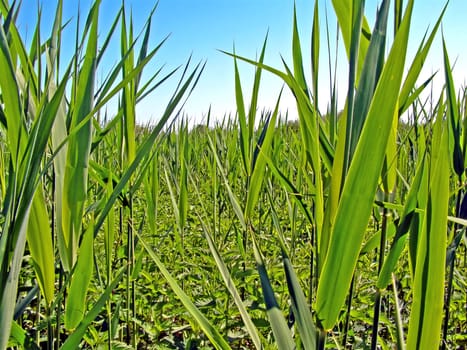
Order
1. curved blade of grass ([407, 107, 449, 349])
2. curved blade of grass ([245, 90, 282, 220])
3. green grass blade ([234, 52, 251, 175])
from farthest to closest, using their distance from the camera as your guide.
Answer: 1. green grass blade ([234, 52, 251, 175])
2. curved blade of grass ([245, 90, 282, 220])
3. curved blade of grass ([407, 107, 449, 349])

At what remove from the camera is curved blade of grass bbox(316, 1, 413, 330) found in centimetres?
40

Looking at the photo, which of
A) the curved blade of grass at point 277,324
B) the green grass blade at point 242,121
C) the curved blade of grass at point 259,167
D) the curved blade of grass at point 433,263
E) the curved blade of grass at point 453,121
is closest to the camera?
the curved blade of grass at point 433,263

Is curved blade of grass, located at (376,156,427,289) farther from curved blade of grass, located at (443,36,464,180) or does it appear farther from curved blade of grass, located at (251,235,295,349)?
curved blade of grass, located at (443,36,464,180)

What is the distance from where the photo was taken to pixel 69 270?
642 mm

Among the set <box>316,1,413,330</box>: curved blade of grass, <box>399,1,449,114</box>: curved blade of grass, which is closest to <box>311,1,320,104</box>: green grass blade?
<box>399,1,449,114</box>: curved blade of grass

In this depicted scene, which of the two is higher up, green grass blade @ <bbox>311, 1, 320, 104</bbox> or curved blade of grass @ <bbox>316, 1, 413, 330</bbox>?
green grass blade @ <bbox>311, 1, 320, 104</bbox>

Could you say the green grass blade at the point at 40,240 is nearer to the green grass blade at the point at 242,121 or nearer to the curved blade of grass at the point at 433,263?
the curved blade of grass at the point at 433,263

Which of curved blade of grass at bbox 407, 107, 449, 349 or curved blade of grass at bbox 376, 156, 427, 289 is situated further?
curved blade of grass at bbox 376, 156, 427, 289

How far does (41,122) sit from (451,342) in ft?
4.49

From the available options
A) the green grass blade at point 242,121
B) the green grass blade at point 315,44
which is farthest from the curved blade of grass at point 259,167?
the green grass blade at point 315,44

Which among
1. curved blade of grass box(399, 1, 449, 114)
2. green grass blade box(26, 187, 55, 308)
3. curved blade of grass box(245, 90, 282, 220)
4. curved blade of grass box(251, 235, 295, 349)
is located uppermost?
curved blade of grass box(399, 1, 449, 114)

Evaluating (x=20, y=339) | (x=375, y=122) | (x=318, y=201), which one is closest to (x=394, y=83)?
(x=375, y=122)

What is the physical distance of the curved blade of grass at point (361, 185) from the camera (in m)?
0.40

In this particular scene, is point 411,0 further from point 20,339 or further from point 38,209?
point 20,339
